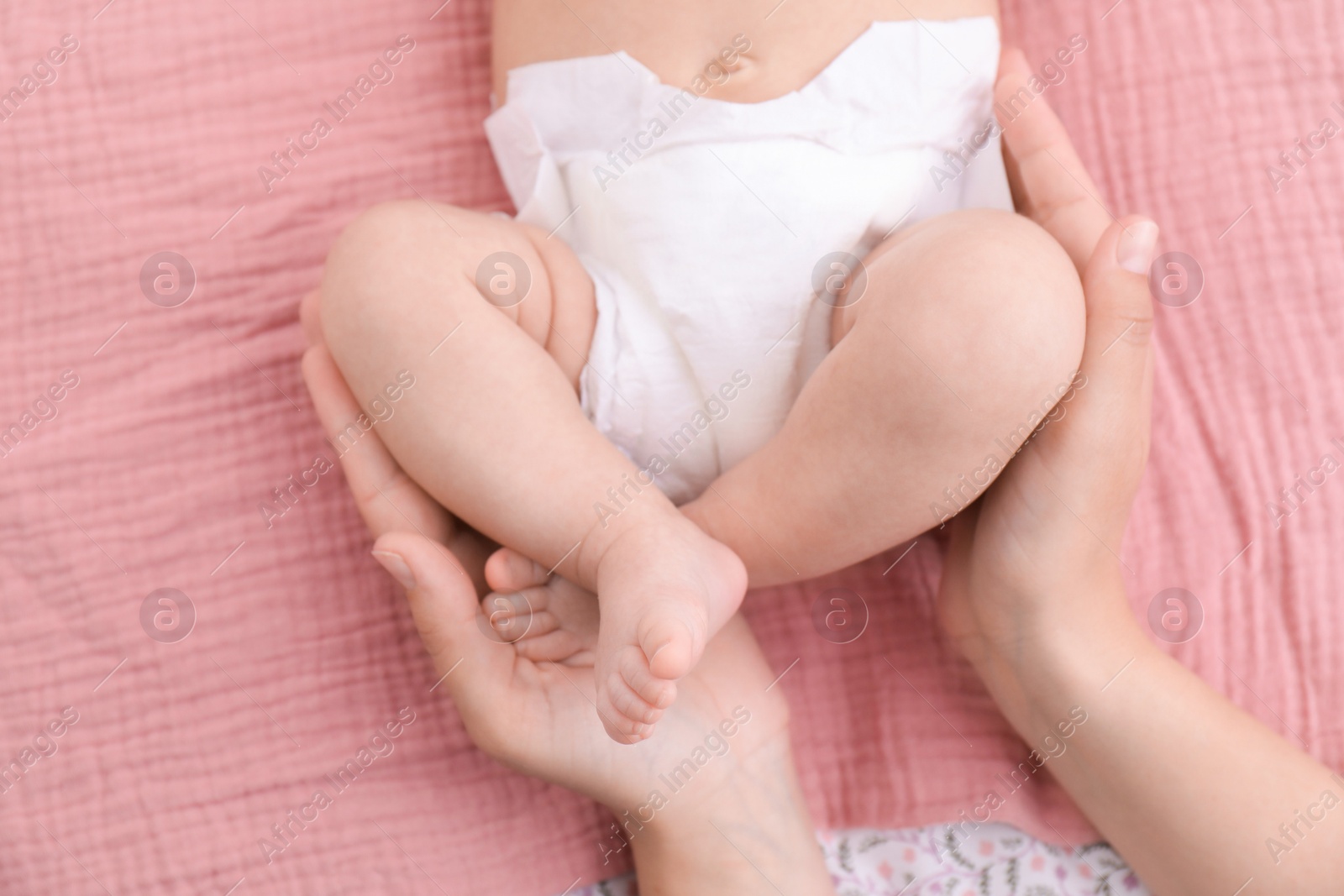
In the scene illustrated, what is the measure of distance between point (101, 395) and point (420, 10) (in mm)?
→ 587

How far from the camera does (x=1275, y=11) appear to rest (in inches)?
48.1

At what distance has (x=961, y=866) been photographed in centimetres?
109

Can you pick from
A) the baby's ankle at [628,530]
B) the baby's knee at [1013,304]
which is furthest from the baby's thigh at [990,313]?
the baby's ankle at [628,530]

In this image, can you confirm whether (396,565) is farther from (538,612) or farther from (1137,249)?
(1137,249)

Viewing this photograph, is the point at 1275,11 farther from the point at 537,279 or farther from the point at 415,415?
the point at 415,415

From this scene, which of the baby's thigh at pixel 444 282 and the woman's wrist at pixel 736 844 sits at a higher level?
the baby's thigh at pixel 444 282

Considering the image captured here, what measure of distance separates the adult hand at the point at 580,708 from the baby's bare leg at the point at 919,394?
20 cm

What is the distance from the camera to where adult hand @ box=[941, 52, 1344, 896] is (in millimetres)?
925

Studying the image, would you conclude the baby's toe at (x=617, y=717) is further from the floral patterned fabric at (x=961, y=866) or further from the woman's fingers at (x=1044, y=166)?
the woman's fingers at (x=1044, y=166)

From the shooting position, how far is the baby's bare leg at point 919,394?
79 cm

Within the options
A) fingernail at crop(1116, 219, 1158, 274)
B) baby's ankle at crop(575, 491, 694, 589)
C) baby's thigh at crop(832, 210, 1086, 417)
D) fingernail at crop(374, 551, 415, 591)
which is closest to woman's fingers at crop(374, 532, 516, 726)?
fingernail at crop(374, 551, 415, 591)

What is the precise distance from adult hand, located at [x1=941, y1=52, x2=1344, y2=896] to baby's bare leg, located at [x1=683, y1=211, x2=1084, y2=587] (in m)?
0.11

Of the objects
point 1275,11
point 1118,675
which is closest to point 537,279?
point 1118,675

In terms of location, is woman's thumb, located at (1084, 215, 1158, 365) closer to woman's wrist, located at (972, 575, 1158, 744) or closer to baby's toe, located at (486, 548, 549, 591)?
woman's wrist, located at (972, 575, 1158, 744)
